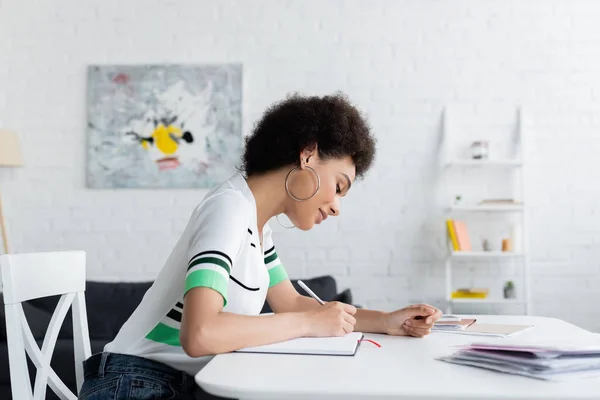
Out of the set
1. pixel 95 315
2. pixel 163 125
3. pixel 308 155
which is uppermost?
pixel 163 125

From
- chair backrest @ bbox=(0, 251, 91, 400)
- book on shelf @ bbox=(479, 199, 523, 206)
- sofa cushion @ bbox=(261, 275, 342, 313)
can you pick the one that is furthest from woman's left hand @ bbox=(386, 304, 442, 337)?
book on shelf @ bbox=(479, 199, 523, 206)

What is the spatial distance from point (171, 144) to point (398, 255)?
146cm

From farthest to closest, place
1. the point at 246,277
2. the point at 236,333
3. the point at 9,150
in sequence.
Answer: the point at 9,150
the point at 246,277
the point at 236,333

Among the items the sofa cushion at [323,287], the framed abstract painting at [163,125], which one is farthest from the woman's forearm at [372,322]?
the framed abstract painting at [163,125]

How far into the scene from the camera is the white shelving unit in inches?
149

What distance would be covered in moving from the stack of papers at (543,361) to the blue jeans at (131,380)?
22.9 inches

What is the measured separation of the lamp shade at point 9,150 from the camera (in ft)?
13.0

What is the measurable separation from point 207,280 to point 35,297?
47 cm

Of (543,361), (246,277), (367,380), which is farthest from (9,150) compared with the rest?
(543,361)

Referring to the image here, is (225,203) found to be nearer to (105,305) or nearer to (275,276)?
(275,276)

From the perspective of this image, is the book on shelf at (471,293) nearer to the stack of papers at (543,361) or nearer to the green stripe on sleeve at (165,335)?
the green stripe on sleeve at (165,335)

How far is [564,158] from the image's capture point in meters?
4.02

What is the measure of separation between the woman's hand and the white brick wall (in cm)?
266

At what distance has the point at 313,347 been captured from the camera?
1218mm
